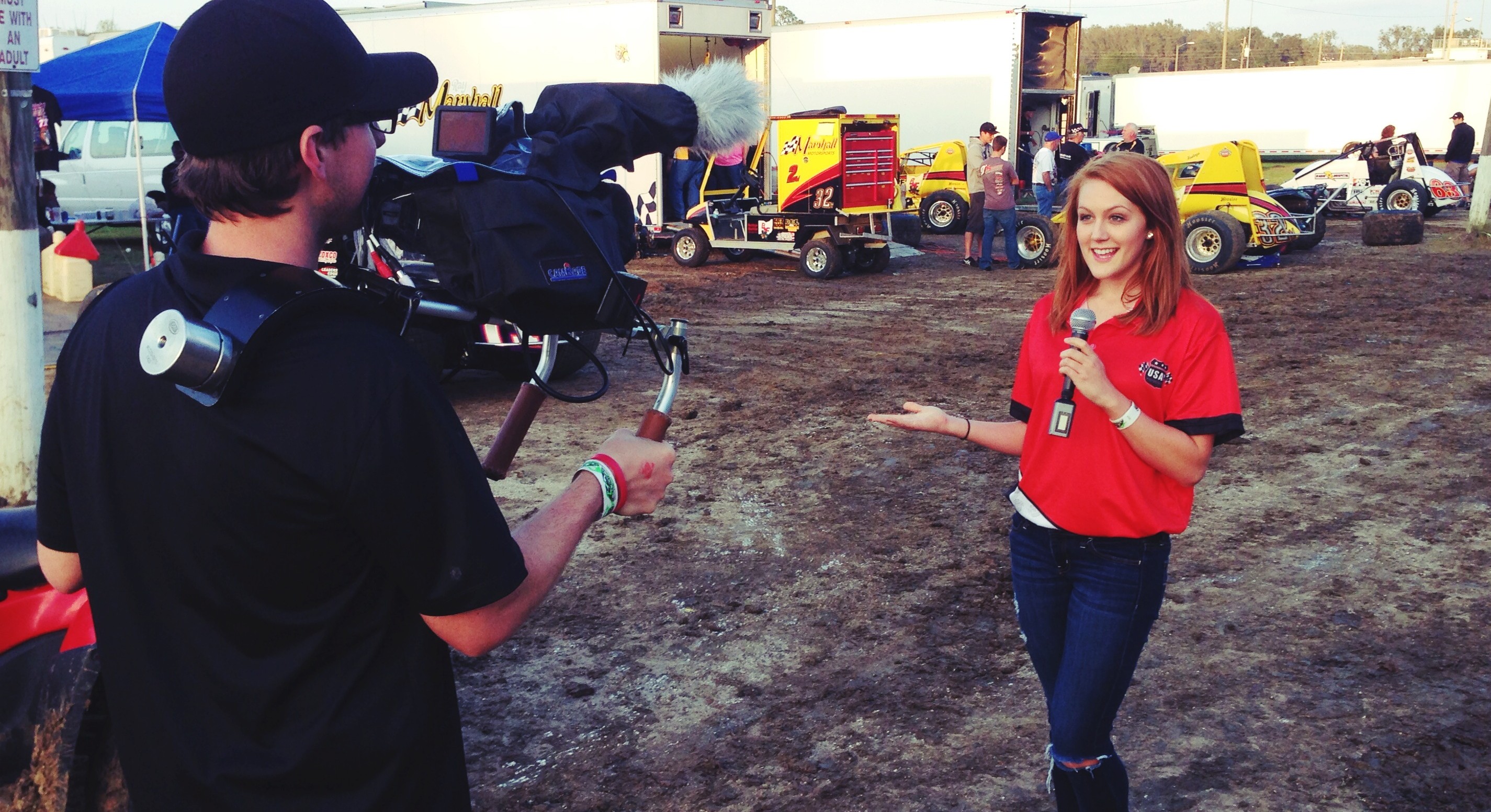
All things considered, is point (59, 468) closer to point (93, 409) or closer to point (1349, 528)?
point (93, 409)

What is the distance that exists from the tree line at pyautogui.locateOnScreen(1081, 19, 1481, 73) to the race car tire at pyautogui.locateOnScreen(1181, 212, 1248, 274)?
73977mm

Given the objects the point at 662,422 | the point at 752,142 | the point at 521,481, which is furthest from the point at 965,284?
the point at 662,422

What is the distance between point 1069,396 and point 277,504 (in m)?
1.76

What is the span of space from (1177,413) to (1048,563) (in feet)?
1.50

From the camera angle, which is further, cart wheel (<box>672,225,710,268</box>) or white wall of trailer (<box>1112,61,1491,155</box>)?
white wall of trailer (<box>1112,61,1491,155</box>)

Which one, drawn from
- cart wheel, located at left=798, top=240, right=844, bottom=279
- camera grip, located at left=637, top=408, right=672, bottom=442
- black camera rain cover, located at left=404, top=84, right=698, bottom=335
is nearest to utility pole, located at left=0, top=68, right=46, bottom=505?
black camera rain cover, located at left=404, top=84, right=698, bottom=335

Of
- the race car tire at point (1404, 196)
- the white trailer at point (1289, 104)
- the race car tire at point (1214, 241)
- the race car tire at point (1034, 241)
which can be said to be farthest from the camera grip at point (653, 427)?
the white trailer at point (1289, 104)

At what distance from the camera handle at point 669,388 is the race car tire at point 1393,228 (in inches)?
690

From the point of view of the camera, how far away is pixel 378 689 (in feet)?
4.91

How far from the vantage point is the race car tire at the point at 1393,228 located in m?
17.0

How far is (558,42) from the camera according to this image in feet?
53.2

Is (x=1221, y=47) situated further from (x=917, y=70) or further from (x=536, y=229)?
(x=536, y=229)

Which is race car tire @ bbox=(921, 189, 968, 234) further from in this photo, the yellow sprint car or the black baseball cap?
the black baseball cap

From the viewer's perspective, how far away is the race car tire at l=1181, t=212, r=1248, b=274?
47.2ft
